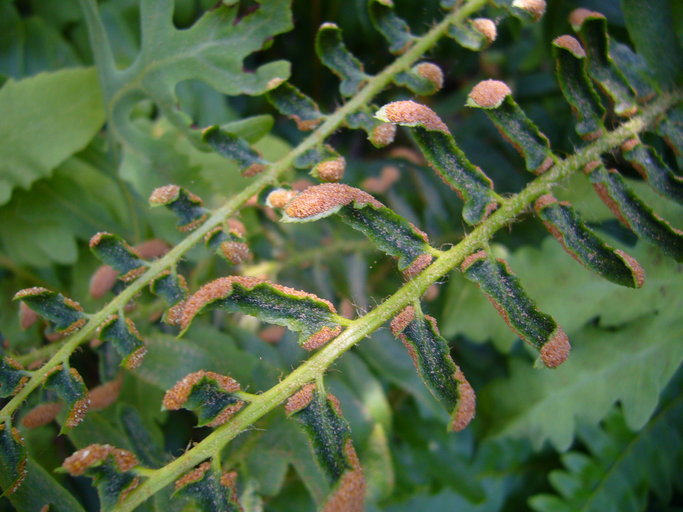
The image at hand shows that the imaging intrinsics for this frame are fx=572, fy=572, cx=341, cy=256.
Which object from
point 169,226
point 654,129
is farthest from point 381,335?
point 654,129

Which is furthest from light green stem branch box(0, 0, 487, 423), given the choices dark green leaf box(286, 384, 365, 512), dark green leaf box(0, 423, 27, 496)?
dark green leaf box(286, 384, 365, 512)

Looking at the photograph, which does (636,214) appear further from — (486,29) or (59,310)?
(59,310)

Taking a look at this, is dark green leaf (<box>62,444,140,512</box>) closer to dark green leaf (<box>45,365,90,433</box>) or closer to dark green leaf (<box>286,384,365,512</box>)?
dark green leaf (<box>45,365,90,433</box>)

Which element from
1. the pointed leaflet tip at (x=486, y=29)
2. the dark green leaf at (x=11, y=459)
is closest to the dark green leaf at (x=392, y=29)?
the pointed leaflet tip at (x=486, y=29)

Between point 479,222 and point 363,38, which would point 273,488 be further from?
point 363,38

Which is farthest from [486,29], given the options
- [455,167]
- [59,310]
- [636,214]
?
[59,310]
